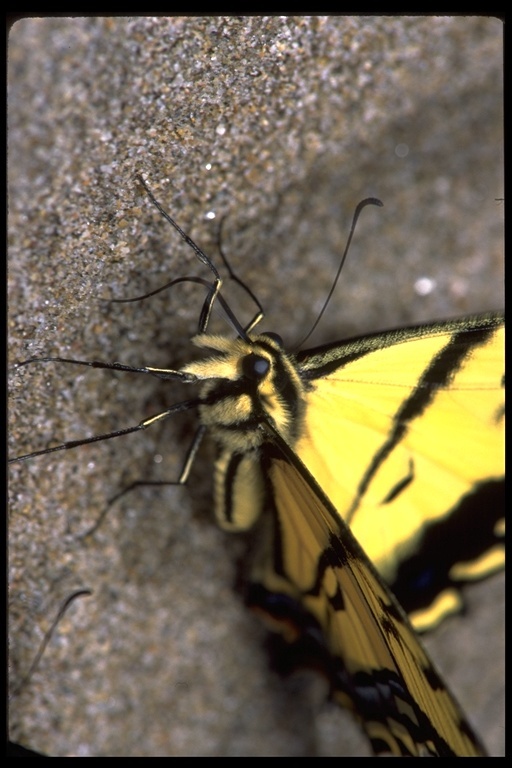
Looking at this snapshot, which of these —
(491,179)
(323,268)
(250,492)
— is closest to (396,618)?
(250,492)

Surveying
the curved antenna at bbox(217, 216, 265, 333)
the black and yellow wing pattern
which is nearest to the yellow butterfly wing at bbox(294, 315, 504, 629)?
the black and yellow wing pattern

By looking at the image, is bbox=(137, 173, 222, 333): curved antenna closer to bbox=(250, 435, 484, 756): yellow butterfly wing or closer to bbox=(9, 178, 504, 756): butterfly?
bbox=(9, 178, 504, 756): butterfly

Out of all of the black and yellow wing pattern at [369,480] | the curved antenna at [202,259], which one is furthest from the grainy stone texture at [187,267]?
the black and yellow wing pattern at [369,480]

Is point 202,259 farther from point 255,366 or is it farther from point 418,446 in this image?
point 418,446

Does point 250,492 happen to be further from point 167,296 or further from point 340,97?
point 340,97

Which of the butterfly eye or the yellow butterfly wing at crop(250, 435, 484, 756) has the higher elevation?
the butterfly eye

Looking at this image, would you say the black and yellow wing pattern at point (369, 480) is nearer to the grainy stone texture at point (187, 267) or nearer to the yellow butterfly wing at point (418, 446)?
the yellow butterfly wing at point (418, 446)
